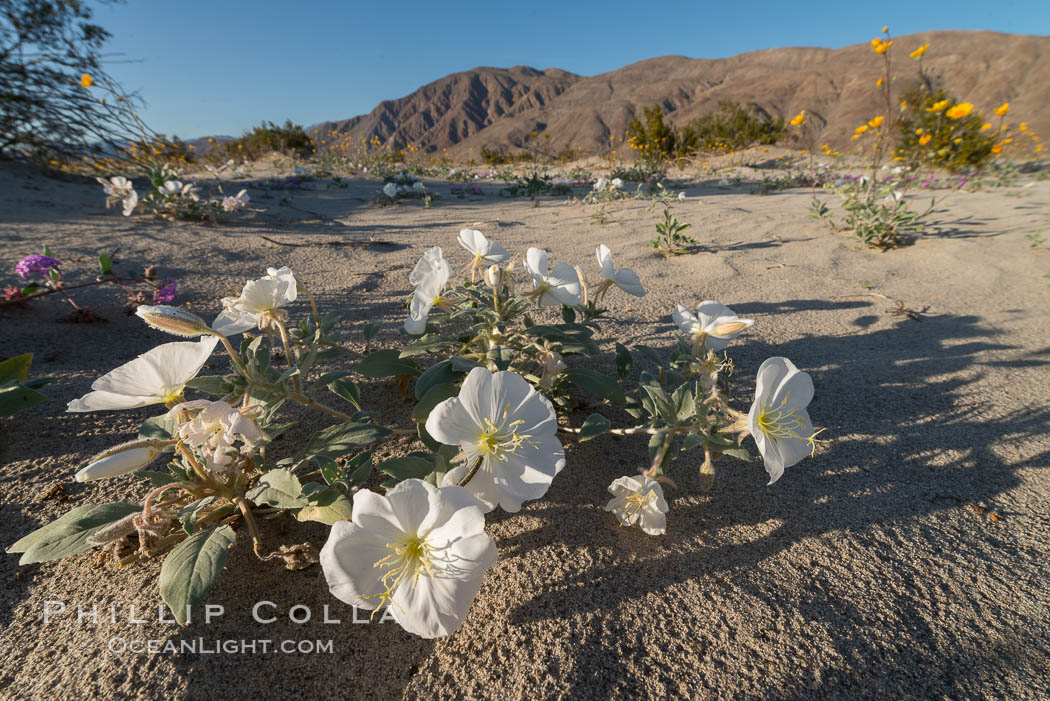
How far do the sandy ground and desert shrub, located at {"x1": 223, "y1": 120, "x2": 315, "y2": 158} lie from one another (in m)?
11.7

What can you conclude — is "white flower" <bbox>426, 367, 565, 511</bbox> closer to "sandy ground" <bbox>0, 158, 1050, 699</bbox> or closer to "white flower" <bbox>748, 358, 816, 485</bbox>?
"sandy ground" <bbox>0, 158, 1050, 699</bbox>

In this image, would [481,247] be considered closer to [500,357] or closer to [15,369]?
[500,357]

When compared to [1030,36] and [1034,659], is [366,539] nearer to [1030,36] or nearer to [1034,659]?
[1034,659]

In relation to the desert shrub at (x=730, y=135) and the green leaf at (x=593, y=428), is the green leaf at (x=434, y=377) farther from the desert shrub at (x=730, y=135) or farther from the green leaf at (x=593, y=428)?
the desert shrub at (x=730, y=135)

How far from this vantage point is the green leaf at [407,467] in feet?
3.31

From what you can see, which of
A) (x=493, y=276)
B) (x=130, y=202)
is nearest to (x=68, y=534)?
(x=493, y=276)

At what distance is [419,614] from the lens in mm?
764

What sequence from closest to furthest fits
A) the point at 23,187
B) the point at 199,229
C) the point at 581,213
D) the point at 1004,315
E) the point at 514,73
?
the point at 1004,315
the point at 199,229
the point at 23,187
the point at 581,213
the point at 514,73

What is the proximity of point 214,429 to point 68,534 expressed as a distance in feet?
1.31

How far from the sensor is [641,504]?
1087mm

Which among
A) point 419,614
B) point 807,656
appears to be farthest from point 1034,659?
point 419,614

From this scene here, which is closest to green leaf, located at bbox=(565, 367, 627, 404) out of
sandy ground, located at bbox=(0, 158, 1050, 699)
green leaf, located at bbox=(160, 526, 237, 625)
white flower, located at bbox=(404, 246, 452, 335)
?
sandy ground, located at bbox=(0, 158, 1050, 699)

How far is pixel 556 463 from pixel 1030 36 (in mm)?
81011

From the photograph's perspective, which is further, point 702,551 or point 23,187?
point 23,187
